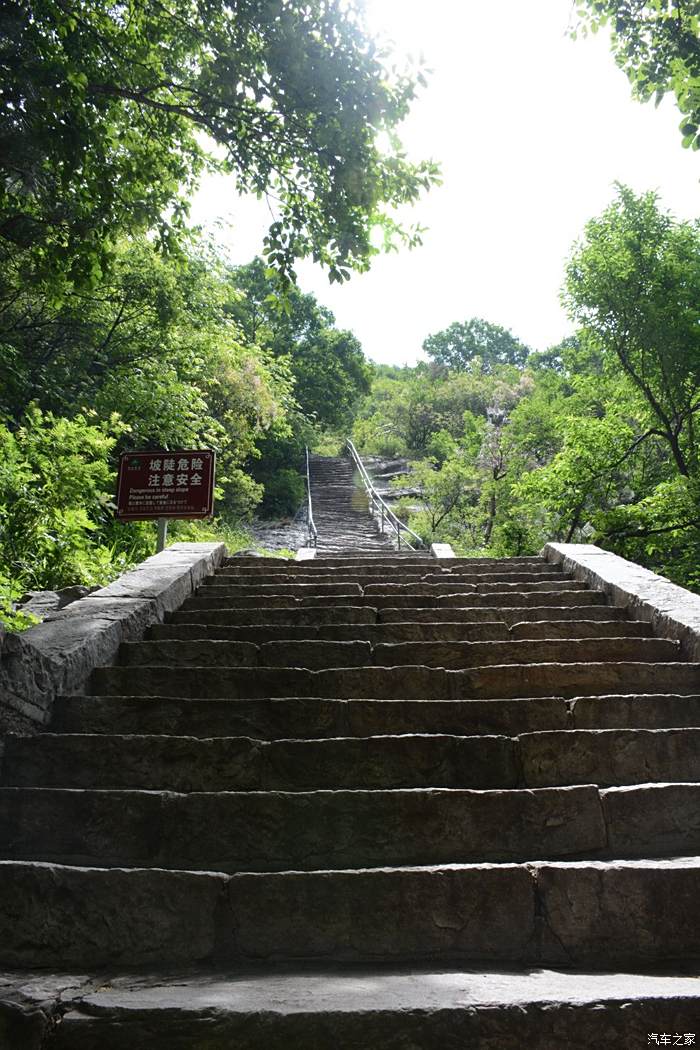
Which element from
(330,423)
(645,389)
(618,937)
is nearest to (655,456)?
(645,389)

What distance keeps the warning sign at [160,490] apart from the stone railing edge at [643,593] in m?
3.67

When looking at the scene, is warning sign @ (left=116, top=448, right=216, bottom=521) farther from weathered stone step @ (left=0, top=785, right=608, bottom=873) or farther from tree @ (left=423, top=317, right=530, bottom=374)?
tree @ (left=423, top=317, right=530, bottom=374)

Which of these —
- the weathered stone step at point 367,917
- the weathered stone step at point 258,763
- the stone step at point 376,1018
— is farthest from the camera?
the weathered stone step at point 258,763

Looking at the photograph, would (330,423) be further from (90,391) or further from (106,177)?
(106,177)

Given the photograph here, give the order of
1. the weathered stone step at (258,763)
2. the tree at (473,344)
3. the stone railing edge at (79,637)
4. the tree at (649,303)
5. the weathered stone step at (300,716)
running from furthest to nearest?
the tree at (473,344) < the tree at (649,303) < the weathered stone step at (300,716) < the stone railing edge at (79,637) < the weathered stone step at (258,763)

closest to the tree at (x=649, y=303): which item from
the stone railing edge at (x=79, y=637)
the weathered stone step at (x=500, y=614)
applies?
the weathered stone step at (x=500, y=614)

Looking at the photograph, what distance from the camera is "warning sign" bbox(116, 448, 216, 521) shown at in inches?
268

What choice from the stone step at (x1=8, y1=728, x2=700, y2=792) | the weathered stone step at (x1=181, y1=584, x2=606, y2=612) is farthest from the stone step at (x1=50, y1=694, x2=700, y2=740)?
the weathered stone step at (x1=181, y1=584, x2=606, y2=612)

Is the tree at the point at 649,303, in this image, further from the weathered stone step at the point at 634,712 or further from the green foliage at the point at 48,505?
the weathered stone step at the point at 634,712

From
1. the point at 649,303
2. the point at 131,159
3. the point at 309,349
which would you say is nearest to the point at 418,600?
the point at 131,159

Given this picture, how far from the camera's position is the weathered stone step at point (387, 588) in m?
6.04

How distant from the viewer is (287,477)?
2145cm

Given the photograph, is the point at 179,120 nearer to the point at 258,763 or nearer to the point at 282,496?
the point at 258,763

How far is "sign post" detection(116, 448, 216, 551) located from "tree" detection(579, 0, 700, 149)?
16.4ft
